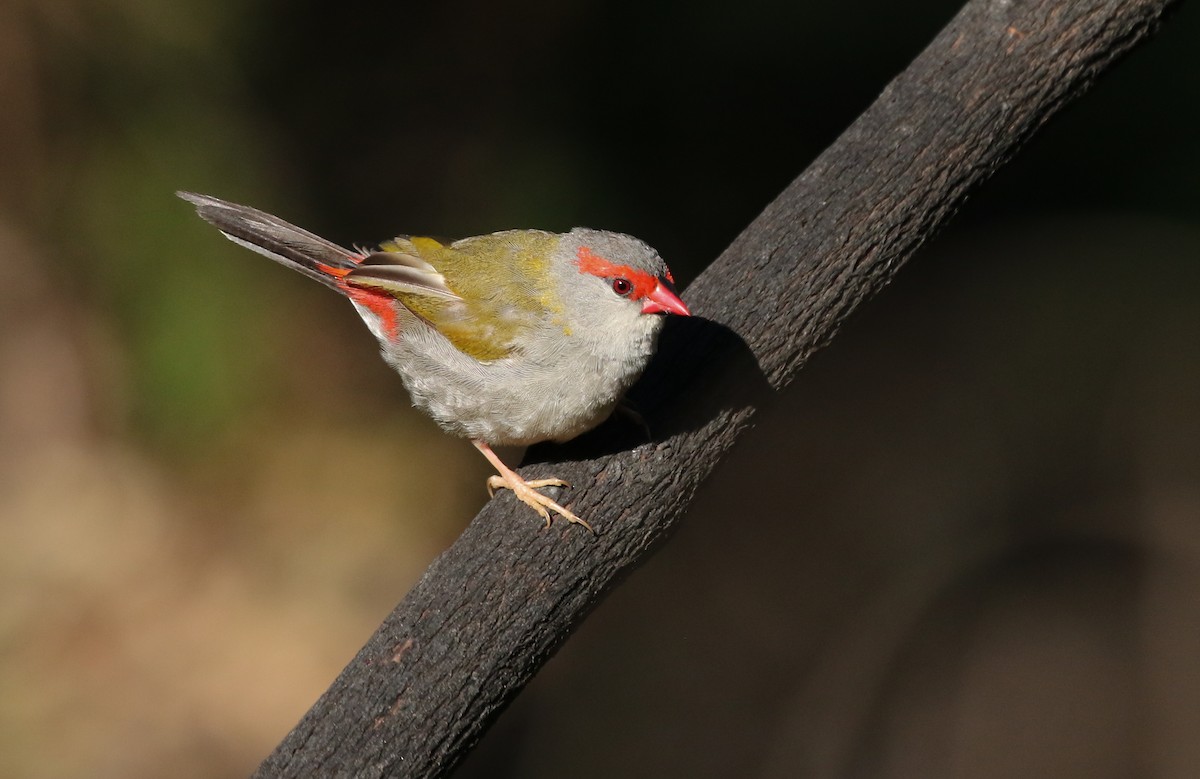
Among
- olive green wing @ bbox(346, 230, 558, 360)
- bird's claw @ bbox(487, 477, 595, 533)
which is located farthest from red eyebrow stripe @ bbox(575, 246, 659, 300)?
bird's claw @ bbox(487, 477, 595, 533)

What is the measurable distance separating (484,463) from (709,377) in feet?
8.01

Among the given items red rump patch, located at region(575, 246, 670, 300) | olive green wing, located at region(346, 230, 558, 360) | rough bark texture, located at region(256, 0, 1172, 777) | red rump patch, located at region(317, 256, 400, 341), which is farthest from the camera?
red rump patch, located at region(317, 256, 400, 341)

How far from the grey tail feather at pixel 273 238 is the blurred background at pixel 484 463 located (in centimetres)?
171

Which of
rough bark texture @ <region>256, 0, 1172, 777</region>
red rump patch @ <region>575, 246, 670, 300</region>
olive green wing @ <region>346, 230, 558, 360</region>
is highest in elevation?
olive green wing @ <region>346, 230, 558, 360</region>

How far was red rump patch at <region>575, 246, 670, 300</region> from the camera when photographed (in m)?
3.18

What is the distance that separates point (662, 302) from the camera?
125 inches

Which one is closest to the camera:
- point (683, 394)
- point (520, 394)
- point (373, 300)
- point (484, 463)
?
point (520, 394)

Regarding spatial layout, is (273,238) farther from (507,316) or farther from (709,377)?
(709,377)

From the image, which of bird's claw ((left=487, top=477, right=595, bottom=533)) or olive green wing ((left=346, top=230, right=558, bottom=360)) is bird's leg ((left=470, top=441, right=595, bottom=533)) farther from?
olive green wing ((left=346, top=230, right=558, bottom=360))

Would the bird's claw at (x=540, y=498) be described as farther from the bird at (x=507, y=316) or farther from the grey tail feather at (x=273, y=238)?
the grey tail feather at (x=273, y=238)

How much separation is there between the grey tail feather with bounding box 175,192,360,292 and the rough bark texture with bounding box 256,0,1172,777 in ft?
3.33

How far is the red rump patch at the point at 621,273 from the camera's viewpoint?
318 centimetres

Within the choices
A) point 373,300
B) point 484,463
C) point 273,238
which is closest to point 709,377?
point 373,300

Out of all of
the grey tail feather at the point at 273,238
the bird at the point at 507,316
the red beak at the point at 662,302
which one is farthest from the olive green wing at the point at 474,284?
the red beak at the point at 662,302
